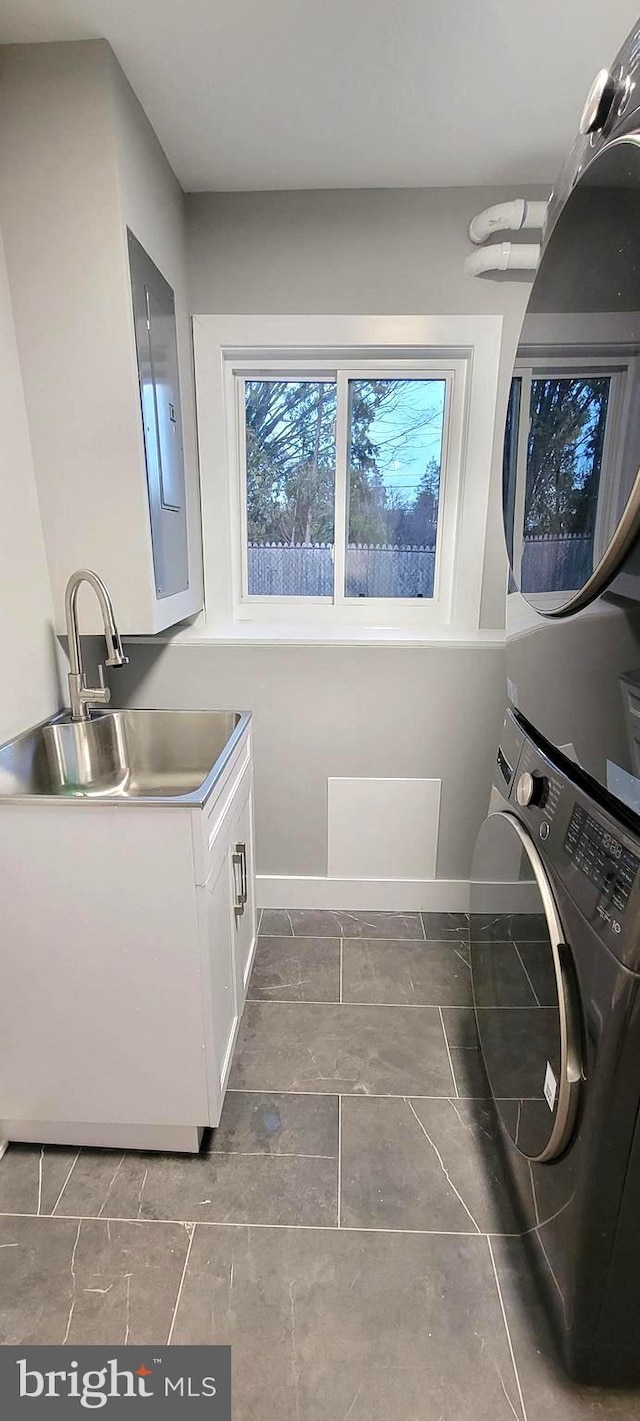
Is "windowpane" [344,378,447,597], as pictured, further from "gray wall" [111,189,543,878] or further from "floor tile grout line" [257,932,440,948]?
"floor tile grout line" [257,932,440,948]

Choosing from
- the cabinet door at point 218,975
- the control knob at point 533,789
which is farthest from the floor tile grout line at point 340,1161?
the control knob at point 533,789

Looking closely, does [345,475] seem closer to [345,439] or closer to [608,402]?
[345,439]

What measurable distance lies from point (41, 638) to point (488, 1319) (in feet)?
5.58

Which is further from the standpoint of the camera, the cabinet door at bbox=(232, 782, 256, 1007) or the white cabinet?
the cabinet door at bbox=(232, 782, 256, 1007)

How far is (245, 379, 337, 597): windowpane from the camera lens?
207 centimetres

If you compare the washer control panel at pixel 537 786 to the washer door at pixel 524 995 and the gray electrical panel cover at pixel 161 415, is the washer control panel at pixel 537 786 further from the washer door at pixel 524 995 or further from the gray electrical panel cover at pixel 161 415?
the gray electrical panel cover at pixel 161 415

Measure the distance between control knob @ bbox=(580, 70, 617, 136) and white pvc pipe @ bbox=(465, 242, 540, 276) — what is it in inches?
39.1

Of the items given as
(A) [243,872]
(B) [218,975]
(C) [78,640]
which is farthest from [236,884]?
(C) [78,640]

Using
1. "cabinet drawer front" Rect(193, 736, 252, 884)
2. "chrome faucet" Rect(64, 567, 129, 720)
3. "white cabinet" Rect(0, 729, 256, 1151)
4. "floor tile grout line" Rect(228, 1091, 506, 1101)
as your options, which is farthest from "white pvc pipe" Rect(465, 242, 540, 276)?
"floor tile grout line" Rect(228, 1091, 506, 1101)

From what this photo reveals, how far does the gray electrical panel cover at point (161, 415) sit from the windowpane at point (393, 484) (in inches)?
23.8

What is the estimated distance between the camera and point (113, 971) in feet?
4.13

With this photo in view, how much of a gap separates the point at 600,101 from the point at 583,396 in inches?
14.9

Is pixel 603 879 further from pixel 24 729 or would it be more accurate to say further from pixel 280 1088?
pixel 24 729

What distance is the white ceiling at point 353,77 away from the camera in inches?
46.4
